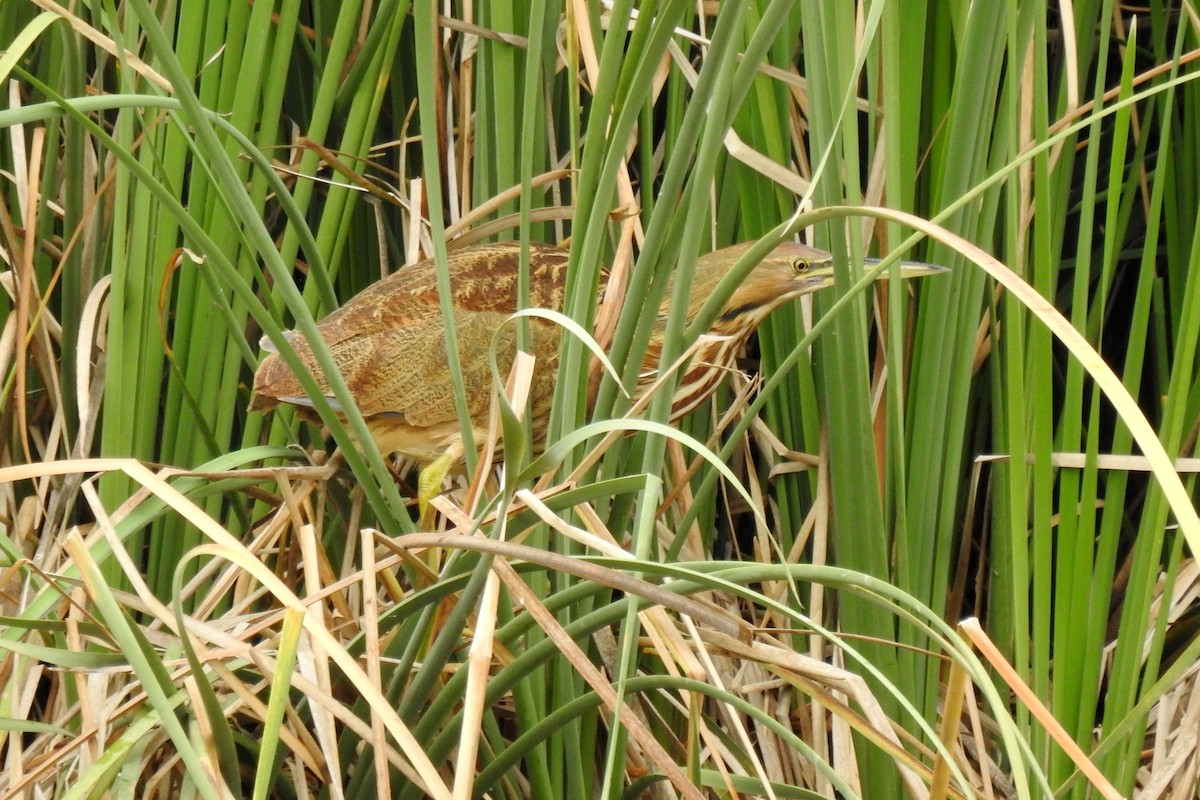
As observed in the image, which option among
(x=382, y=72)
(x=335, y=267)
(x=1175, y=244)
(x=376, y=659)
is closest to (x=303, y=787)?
(x=376, y=659)

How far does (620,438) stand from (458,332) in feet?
1.95

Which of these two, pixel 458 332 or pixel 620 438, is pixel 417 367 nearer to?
pixel 458 332

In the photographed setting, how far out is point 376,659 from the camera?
2.41 ft

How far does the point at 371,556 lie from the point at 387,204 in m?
0.76

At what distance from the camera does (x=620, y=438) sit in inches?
36.7

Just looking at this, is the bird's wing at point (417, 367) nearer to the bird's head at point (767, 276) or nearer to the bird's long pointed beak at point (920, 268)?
the bird's head at point (767, 276)

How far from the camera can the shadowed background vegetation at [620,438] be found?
0.74 meters

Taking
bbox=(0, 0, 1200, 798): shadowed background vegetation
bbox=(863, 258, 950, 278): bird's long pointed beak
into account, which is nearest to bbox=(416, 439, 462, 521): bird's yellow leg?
bbox=(0, 0, 1200, 798): shadowed background vegetation

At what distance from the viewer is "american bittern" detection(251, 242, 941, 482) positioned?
1.38m

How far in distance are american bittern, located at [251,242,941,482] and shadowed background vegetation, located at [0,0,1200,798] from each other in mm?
67

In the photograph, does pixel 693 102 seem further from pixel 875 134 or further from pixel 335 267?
pixel 335 267

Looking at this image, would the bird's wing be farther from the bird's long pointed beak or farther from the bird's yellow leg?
the bird's long pointed beak

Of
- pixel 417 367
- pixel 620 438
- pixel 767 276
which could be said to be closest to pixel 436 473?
pixel 417 367

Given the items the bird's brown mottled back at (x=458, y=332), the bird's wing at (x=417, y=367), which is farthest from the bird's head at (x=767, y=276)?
the bird's wing at (x=417, y=367)
